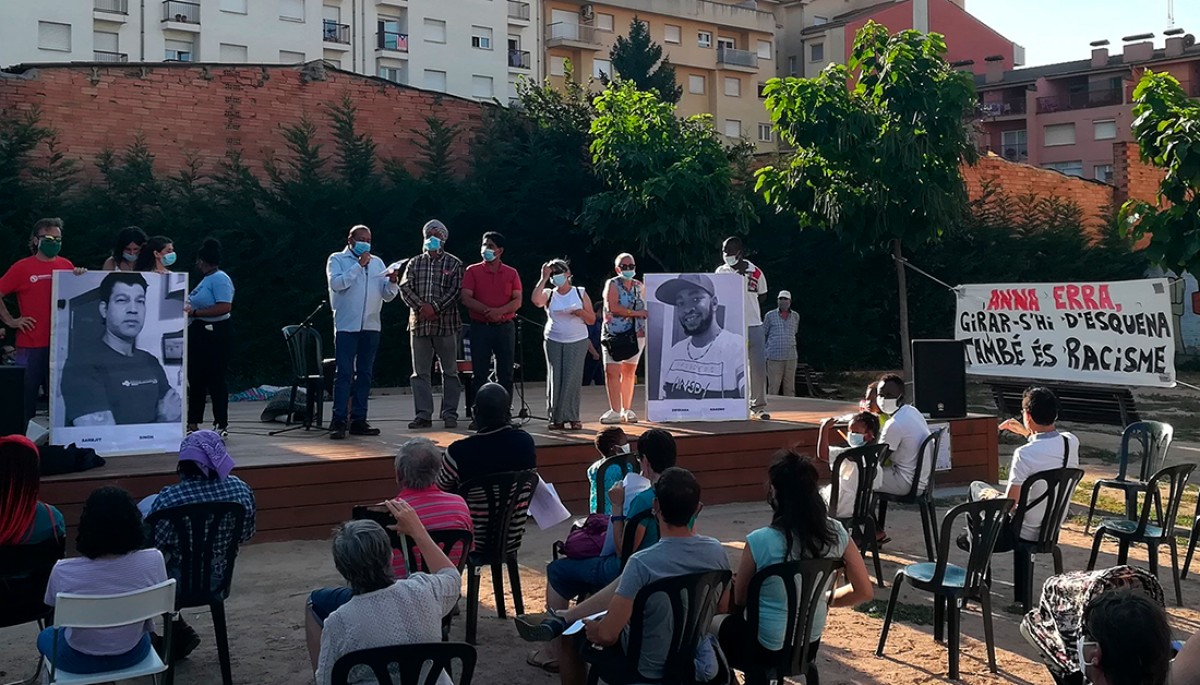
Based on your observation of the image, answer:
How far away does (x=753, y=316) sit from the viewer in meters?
10.7

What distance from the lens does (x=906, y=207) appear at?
50.7 feet

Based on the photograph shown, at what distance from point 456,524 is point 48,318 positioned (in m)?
4.52

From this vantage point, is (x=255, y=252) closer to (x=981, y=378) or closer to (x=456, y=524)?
(x=981, y=378)

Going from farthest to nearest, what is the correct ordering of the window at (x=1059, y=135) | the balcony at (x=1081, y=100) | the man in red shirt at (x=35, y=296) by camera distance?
the window at (x=1059, y=135) < the balcony at (x=1081, y=100) < the man in red shirt at (x=35, y=296)

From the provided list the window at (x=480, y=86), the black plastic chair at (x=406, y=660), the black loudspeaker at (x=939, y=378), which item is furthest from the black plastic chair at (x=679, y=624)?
the window at (x=480, y=86)

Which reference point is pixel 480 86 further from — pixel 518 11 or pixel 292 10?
pixel 292 10

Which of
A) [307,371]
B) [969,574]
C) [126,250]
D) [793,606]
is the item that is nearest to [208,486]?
[793,606]

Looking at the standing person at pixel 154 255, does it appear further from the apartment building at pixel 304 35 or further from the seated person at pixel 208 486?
the apartment building at pixel 304 35

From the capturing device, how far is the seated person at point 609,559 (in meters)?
5.09

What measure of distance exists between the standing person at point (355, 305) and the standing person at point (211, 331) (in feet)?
2.67

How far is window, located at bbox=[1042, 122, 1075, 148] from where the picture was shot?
53.6 metres

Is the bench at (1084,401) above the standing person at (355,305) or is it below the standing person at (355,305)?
below

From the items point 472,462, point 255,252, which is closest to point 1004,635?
point 472,462

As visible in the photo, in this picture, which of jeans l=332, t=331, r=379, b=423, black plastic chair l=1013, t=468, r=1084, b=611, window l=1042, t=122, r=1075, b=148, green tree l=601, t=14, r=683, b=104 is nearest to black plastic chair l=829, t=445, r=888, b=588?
black plastic chair l=1013, t=468, r=1084, b=611
